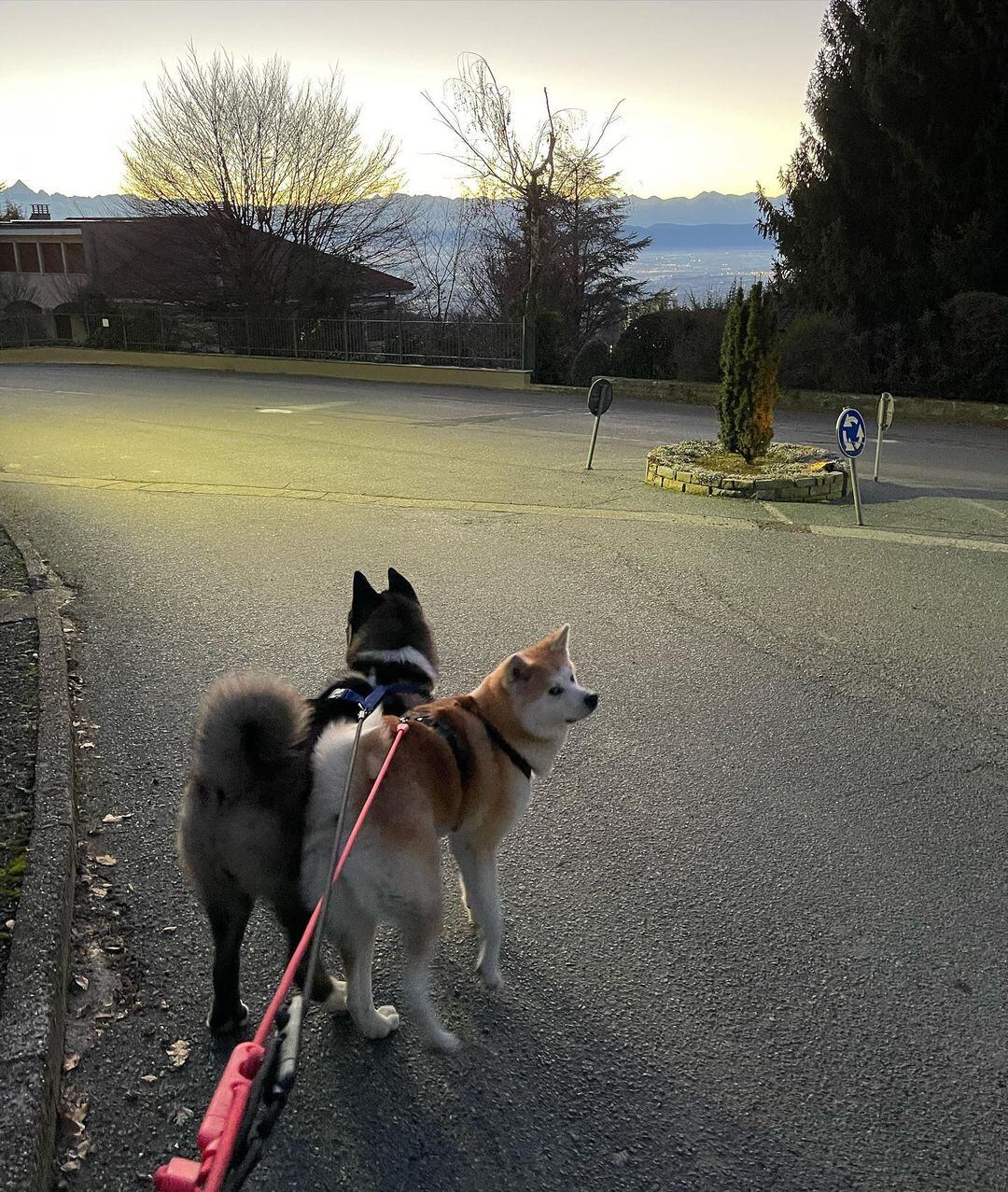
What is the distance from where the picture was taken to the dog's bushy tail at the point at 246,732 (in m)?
2.40

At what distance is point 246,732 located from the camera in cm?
242

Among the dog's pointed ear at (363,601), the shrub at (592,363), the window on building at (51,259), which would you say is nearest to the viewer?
the dog's pointed ear at (363,601)

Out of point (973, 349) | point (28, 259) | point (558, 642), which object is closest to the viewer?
point (558, 642)

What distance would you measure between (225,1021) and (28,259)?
5600 centimetres

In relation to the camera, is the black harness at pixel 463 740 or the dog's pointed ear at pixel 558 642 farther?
the dog's pointed ear at pixel 558 642

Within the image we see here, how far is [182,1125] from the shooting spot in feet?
8.09

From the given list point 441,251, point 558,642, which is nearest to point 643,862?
point 558,642

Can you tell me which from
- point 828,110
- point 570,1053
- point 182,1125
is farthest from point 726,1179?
point 828,110

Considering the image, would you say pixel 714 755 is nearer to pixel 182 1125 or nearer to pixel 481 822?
pixel 481 822

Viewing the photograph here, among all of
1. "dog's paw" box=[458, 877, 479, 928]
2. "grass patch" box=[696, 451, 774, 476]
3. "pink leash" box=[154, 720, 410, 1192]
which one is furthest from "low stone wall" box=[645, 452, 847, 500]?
"pink leash" box=[154, 720, 410, 1192]

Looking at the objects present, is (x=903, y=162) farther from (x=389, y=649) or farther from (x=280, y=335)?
(x=389, y=649)

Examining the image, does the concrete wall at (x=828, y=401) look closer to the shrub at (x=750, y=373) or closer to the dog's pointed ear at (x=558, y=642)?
the shrub at (x=750, y=373)

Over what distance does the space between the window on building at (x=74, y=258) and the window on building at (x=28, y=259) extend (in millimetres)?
1765

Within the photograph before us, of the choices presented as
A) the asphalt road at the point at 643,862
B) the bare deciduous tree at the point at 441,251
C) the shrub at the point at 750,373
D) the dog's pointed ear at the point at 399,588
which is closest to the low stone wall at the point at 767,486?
the asphalt road at the point at 643,862
